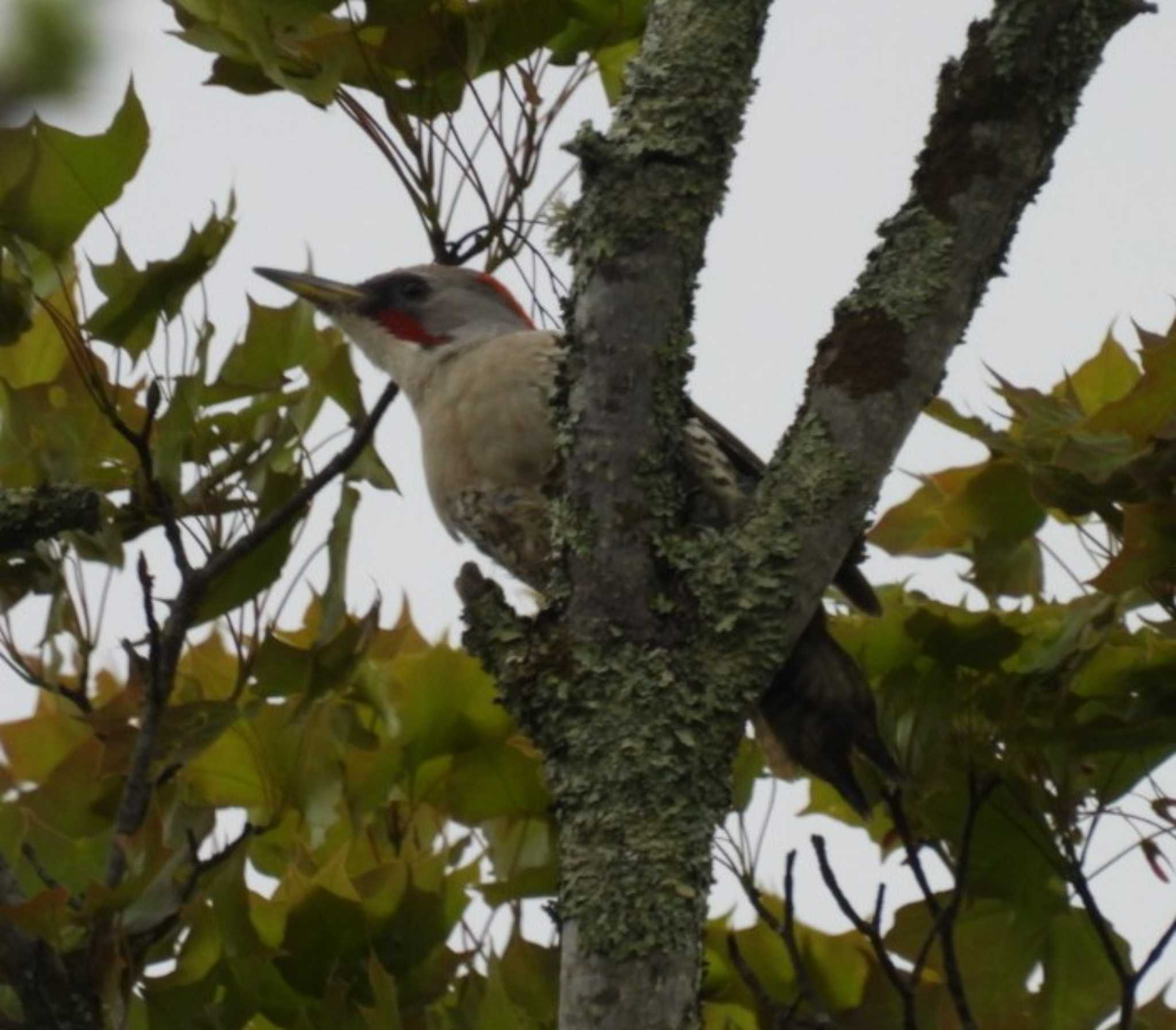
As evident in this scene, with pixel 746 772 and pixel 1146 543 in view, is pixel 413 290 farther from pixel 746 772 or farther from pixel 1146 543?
pixel 1146 543

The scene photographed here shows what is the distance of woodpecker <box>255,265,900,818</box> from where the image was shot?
3.40 metres

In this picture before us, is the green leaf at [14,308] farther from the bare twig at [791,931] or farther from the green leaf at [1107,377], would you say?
the green leaf at [1107,377]

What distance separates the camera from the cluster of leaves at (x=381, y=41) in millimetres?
3100

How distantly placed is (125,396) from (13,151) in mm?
476

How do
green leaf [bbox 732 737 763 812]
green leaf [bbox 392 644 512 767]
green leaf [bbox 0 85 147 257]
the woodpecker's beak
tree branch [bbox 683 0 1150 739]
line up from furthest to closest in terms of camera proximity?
the woodpecker's beak, green leaf [bbox 732 737 763 812], green leaf [bbox 392 644 512 767], green leaf [bbox 0 85 147 257], tree branch [bbox 683 0 1150 739]

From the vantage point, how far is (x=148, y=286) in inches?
116

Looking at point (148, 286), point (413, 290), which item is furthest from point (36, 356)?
point (413, 290)

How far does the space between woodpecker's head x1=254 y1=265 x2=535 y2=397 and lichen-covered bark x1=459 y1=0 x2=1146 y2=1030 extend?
2.10 m

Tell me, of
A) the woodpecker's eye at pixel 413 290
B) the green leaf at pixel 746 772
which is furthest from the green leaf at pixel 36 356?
the woodpecker's eye at pixel 413 290

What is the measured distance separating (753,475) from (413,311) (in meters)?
1.27

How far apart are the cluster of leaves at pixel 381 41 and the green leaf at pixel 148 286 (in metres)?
0.29

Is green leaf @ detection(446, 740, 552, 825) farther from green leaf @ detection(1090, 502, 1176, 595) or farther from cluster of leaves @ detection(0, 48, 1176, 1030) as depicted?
green leaf @ detection(1090, 502, 1176, 595)

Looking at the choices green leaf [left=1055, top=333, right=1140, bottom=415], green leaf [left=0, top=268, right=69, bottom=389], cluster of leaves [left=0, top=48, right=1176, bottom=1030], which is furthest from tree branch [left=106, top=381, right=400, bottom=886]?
green leaf [left=1055, top=333, right=1140, bottom=415]

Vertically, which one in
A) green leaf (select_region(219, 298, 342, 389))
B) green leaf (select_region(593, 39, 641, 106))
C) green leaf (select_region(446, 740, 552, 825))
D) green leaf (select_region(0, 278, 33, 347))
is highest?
green leaf (select_region(593, 39, 641, 106))
